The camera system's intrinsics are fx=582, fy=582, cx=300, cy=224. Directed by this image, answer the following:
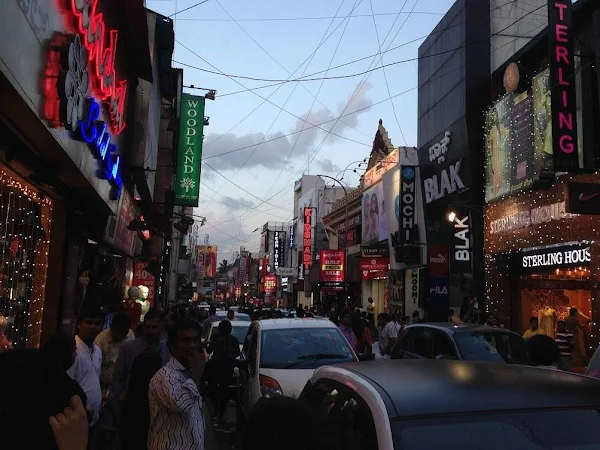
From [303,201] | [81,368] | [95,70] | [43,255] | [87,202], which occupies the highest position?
[303,201]

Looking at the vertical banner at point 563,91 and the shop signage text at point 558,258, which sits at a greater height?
the vertical banner at point 563,91

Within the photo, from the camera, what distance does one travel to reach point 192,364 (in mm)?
4312

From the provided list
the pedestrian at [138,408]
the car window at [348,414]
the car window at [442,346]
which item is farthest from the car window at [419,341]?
the car window at [348,414]

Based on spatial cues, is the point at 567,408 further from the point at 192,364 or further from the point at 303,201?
the point at 303,201

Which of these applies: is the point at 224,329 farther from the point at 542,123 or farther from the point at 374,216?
the point at 374,216

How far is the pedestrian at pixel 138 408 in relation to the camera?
16.9 feet

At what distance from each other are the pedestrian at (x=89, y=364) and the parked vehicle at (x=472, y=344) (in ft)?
15.4

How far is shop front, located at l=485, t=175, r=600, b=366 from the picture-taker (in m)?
15.9

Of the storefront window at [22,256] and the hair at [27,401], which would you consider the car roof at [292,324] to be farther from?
the hair at [27,401]

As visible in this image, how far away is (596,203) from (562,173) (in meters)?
3.14

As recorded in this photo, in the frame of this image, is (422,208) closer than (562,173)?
No

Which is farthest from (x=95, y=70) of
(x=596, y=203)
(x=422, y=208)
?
(x=422, y=208)

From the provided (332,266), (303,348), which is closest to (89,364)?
(303,348)

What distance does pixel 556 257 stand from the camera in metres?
17.6
